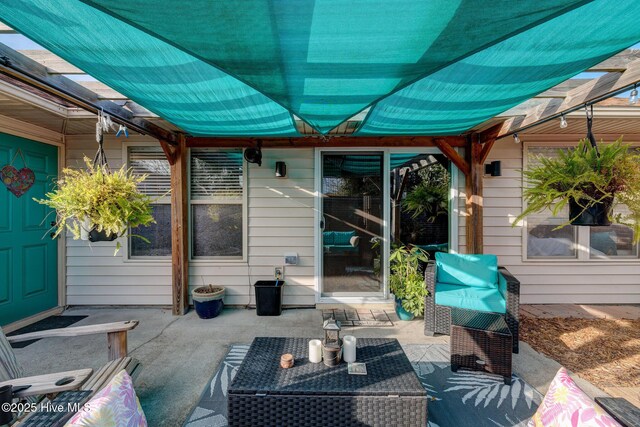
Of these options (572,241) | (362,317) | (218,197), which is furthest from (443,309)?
(218,197)

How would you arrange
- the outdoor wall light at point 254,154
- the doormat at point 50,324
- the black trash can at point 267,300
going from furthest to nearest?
the outdoor wall light at point 254,154 → the black trash can at point 267,300 → the doormat at point 50,324

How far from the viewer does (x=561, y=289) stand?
4.14 metres

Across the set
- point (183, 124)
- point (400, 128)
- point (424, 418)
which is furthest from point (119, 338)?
point (400, 128)

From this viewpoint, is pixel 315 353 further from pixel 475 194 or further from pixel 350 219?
pixel 475 194

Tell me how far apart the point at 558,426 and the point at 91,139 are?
17.6 feet

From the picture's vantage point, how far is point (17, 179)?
340 cm

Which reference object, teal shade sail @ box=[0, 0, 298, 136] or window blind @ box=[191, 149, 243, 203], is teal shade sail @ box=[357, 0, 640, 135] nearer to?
teal shade sail @ box=[0, 0, 298, 136]

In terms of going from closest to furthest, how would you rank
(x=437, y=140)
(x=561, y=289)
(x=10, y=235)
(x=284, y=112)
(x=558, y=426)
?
(x=558, y=426) < (x=284, y=112) < (x=10, y=235) < (x=437, y=140) < (x=561, y=289)

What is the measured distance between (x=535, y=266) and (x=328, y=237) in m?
3.02

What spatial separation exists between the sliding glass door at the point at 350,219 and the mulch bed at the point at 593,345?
187cm

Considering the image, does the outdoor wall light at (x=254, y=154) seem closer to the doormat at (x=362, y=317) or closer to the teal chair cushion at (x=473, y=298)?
the doormat at (x=362, y=317)

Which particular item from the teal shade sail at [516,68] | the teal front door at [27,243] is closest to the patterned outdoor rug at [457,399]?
the teal shade sail at [516,68]

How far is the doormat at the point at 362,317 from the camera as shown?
348 centimetres

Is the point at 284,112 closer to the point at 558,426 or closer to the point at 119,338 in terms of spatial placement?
the point at 119,338
